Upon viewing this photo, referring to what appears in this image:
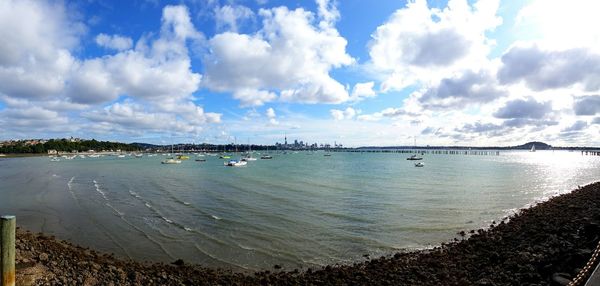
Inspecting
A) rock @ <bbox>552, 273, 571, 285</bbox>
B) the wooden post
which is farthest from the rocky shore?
the wooden post

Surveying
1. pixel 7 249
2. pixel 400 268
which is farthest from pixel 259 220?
pixel 7 249

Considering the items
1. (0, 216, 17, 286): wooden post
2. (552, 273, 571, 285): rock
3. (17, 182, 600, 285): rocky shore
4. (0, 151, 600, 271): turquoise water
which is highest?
(0, 216, 17, 286): wooden post

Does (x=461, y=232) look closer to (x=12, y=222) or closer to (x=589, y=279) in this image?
(x=589, y=279)

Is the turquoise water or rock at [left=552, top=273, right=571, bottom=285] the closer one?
rock at [left=552, top=273, right=571, bottom=285]

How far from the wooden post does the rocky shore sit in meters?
2.66

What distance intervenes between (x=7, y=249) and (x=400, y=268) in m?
12.1

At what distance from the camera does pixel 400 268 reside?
13.5m

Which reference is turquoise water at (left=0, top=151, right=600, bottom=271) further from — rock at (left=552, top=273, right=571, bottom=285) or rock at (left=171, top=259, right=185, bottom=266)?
rock at (left=552, top=273, right=571, bottom=285)

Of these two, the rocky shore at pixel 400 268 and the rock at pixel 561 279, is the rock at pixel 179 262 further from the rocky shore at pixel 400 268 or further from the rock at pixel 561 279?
the rock at pixel 561 279

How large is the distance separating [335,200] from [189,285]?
21.5 metres

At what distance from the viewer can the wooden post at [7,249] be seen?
6984 mm

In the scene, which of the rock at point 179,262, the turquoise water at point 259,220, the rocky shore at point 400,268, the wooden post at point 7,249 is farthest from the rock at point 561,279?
the wooden post at point 7,249

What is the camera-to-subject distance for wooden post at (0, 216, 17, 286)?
6984mm

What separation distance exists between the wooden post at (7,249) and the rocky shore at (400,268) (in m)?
2.66
